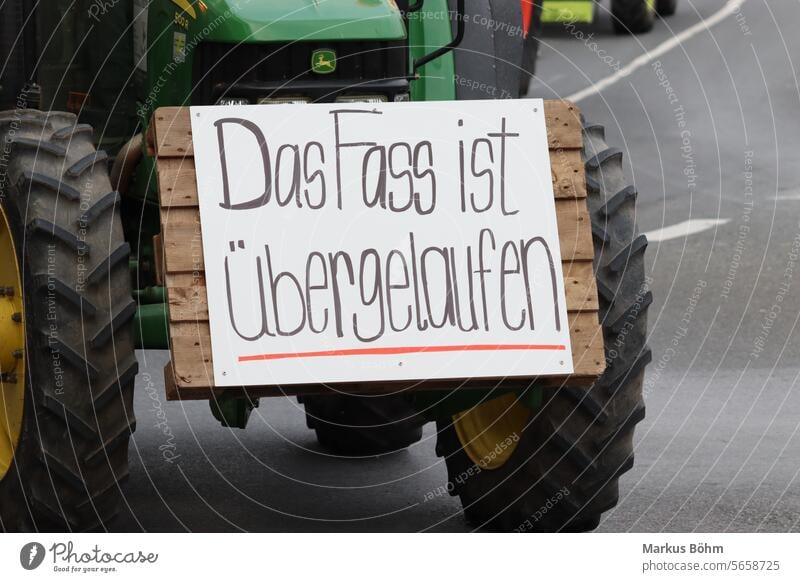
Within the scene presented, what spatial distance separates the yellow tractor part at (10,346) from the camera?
20.5 ft

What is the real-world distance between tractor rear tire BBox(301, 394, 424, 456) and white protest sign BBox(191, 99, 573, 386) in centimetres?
213

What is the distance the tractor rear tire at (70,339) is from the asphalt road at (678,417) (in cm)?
113

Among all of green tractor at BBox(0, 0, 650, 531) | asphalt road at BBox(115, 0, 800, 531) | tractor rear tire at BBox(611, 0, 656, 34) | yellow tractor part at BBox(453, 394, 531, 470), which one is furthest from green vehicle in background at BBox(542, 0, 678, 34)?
yellow tractor part at BBox(453, 394, 531, 470)

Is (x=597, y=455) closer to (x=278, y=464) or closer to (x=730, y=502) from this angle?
(x=730, y=502)

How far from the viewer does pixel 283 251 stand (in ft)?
19.2

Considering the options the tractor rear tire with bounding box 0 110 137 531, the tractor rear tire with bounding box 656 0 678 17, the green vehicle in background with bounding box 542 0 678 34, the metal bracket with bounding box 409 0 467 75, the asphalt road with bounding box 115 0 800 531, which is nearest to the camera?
the tractor rear tire with bounding box 0 110 137 531

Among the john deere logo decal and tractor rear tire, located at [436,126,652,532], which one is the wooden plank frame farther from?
the john deere logo decal

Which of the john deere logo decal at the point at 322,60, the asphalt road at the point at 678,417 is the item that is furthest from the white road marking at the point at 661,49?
the john deere logo decal at the point at 322,60

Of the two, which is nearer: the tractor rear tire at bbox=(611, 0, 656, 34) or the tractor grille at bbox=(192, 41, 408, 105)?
the tractor grille at bbox=(192, 41, 408, 105)

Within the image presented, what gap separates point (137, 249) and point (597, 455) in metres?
1.91

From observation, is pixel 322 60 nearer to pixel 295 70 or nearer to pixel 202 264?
pixel 295 70

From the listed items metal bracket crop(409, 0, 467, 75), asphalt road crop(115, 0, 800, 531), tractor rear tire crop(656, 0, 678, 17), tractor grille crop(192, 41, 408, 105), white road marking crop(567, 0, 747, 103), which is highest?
tractor rear tire crop(656, 0, 678, 17)

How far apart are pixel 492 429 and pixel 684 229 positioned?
6.78 m

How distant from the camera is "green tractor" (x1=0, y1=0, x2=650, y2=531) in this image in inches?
235
